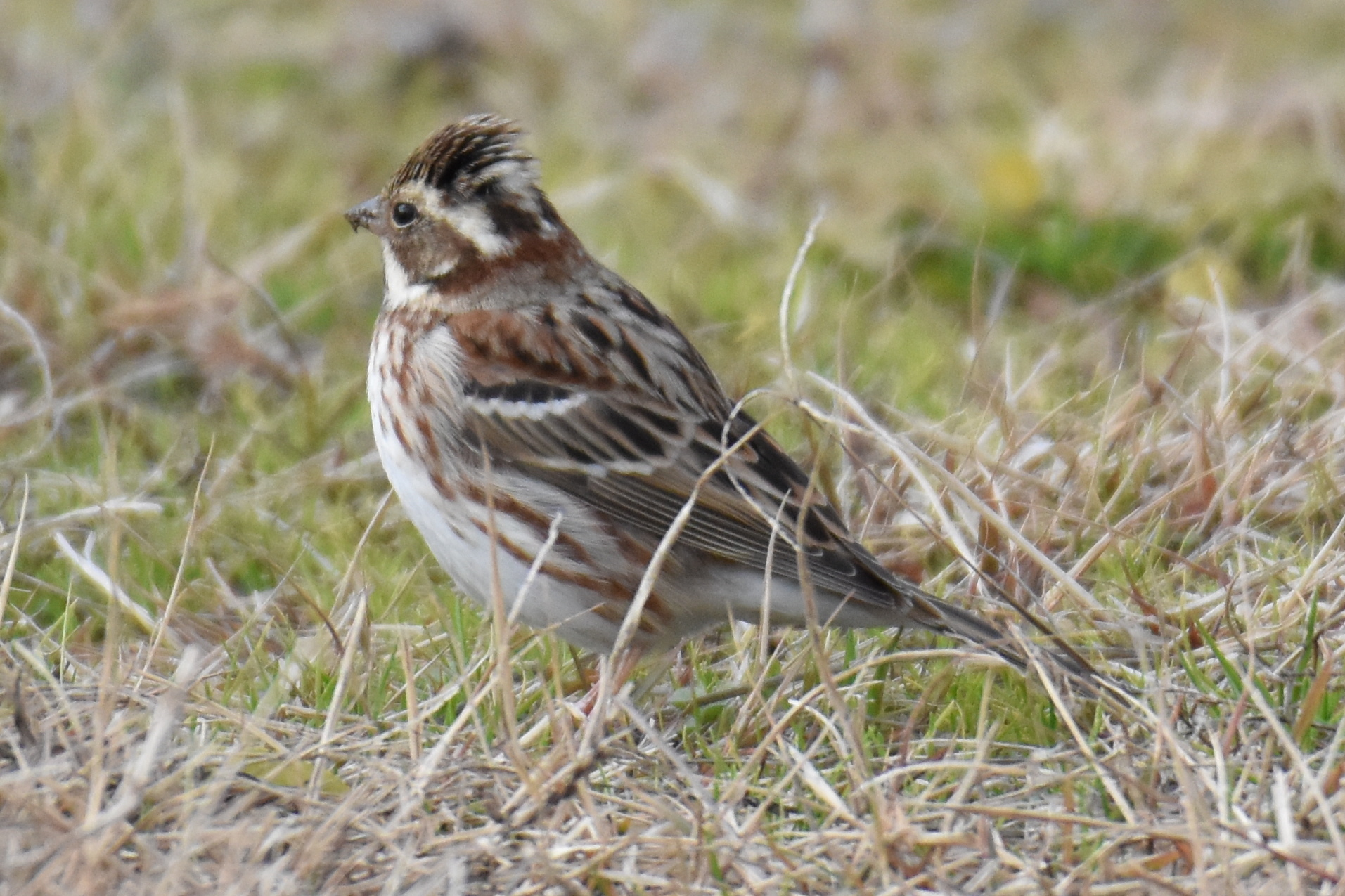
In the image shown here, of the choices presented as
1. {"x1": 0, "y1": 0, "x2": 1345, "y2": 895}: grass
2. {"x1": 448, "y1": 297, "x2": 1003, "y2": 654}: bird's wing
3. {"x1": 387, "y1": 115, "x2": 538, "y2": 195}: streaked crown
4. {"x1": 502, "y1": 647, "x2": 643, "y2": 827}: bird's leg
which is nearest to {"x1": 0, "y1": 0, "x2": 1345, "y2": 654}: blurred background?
{"x1": 0, "y1": 0, "x2": 1345, "y2": 895}: grass

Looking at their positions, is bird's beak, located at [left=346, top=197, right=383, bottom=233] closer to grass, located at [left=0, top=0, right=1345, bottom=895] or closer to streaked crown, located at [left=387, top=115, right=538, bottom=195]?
streaked crown, located at [left=387, top=115, right=538, bottom=195]

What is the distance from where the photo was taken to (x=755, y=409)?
621 centimetres

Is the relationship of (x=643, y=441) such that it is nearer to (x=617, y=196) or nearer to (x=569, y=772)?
(x=569, y=772)

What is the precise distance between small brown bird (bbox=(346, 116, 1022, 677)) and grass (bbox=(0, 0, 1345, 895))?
0.17 metres

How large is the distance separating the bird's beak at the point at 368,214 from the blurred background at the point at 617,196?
78 centimetres

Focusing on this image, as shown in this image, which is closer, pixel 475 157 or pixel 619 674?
pixel 619 674

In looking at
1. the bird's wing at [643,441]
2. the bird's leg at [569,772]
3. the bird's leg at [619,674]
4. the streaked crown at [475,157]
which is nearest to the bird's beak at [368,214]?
the streaked crown at [475,157]

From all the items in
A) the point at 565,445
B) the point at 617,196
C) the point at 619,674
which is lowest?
the point at 619,674

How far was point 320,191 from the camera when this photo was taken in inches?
329

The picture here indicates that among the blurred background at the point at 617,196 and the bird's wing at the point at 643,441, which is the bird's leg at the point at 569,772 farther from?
the blurred background at the point at 617,196

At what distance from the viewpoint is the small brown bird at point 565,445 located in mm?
4566

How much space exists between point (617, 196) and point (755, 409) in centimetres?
249

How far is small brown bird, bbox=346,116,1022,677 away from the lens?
180 inches

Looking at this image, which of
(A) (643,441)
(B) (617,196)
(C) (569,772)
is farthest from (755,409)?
(C) (569,772)
